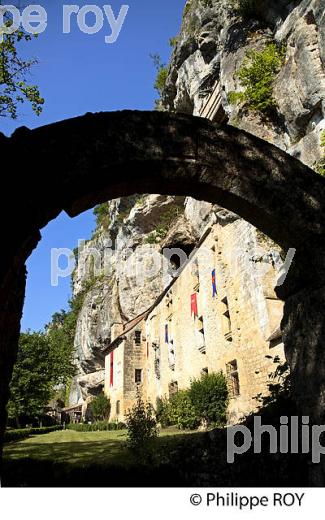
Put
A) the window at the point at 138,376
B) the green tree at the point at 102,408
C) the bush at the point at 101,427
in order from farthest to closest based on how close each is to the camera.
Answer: the green tree at the point at 102,408 < the window at the point at 138,376 < the bush at the point at 101,427

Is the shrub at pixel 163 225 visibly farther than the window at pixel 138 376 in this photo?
No

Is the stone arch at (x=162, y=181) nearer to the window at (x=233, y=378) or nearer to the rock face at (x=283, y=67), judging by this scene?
the rock face at (x=283, y=67)

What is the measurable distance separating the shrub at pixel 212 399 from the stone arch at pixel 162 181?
12.4 metres

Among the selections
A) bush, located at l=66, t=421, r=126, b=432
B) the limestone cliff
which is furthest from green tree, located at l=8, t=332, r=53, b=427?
the limestone cliff

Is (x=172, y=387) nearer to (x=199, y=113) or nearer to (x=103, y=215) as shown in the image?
(x=199, y=113)

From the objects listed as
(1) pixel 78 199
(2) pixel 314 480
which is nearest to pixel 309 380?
(2) pixel 314 480

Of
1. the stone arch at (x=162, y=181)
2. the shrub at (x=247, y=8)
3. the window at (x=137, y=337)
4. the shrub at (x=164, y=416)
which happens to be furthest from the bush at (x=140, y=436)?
the window at (x=137, y=337)

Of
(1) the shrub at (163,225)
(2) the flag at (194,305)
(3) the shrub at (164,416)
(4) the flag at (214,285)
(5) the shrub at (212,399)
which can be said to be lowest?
(3) the shrub at (164,416)

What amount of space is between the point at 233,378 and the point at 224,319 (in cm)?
249

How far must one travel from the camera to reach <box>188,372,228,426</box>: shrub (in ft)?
47.9

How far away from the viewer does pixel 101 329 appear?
39.3m

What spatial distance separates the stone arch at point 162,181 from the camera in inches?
116

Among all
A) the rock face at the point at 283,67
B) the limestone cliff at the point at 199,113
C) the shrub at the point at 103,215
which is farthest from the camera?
the shrub at the point at 103,215

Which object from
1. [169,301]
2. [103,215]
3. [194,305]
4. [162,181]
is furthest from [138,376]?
[162,181]
